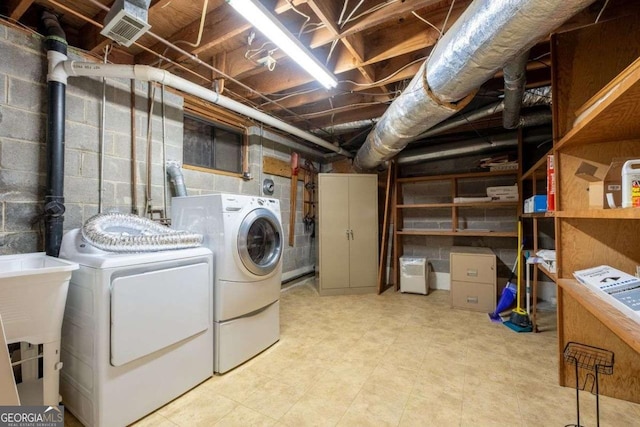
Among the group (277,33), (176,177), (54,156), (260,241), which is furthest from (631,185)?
(54,156)

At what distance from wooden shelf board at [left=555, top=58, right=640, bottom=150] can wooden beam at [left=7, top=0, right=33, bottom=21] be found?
2953mm

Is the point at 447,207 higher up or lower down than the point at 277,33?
lower down

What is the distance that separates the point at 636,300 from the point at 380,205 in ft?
11.5

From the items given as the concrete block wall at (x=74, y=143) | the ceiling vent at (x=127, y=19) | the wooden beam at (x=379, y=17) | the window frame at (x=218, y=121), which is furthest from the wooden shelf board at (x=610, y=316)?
the window frame at (x=218, y=121)

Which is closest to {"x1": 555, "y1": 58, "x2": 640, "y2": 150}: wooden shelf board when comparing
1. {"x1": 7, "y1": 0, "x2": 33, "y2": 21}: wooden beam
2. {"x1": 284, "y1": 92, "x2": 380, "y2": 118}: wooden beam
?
{"x1": 284, "y1": 92, "x2": 380, "y2": 118}: wooden beam

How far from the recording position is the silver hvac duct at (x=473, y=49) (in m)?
1.11

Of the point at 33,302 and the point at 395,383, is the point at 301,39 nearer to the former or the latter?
the point at 33,302

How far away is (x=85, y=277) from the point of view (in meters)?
1.46

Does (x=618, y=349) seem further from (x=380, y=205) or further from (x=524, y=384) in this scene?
(x=380, y=205)

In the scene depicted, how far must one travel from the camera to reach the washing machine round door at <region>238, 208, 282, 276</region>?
206cm

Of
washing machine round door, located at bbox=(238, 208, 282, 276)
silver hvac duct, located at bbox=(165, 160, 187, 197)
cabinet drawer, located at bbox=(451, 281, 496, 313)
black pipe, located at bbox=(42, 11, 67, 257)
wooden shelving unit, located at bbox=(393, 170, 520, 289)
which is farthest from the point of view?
wooden shelving unit, located at bbox=(393, 170, 520, 289)

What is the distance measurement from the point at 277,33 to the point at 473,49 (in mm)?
1084

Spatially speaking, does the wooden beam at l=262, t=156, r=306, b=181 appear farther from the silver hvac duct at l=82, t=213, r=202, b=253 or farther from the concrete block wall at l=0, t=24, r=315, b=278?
the silver hvac duct at l=82, t=213, r=202, b=253

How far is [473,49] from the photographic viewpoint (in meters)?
1.38
